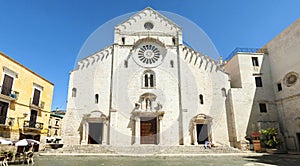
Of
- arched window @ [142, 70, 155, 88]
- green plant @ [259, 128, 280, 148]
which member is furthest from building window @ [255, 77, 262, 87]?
arched window @ [142, 70, 155, 88]

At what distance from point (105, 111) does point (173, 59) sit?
907 centimetres

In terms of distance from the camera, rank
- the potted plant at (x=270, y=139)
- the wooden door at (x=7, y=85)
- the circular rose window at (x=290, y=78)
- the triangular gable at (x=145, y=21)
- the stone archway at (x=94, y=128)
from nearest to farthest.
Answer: the wooden door at (x=7, y=85)
the potted plant at (x=270, y=139)
the circular rose window at (x=290, y=78)
the stone archway at (x=94, y=128)
the triangular gable at (x=145, y=21)

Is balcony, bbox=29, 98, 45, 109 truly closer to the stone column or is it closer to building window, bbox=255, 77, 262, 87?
the stone column

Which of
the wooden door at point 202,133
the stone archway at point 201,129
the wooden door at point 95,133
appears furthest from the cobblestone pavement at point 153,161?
the wooden door at point 202,133

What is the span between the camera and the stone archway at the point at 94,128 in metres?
17.2

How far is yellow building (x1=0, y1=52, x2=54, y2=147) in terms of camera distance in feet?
43.3

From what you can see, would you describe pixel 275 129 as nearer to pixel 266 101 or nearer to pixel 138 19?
pixel 266 101

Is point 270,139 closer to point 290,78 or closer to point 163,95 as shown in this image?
point 290,78

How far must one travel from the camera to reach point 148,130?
1814 cm

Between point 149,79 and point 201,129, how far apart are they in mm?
7325

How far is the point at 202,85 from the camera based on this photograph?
64.8 feet

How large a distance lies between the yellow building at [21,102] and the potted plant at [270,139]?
19.7 m

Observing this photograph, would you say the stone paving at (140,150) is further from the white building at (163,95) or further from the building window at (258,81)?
the building window at (258,81)

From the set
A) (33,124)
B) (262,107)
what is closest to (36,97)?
(33,124)
